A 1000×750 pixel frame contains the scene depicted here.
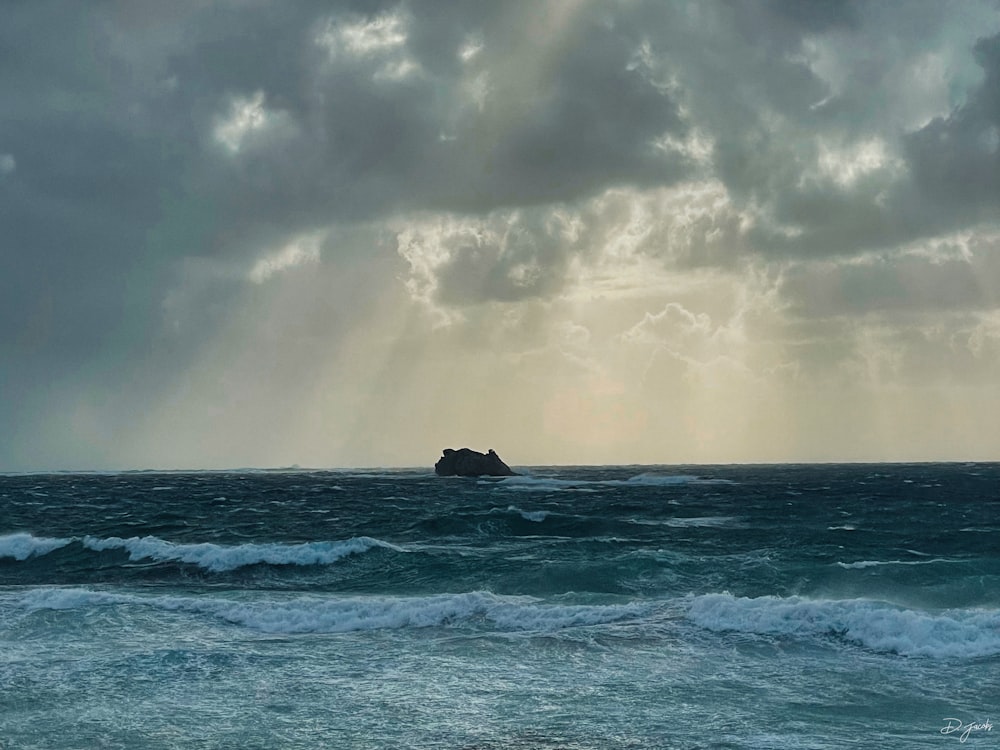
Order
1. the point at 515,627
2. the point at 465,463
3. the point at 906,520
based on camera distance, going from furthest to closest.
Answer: the point at 465,463 → the point at 906,520 → the point at 515,627

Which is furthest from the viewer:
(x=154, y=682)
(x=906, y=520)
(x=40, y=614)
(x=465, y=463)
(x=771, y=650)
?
(x=465, y=463)

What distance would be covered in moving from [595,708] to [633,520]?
42218 millimetres

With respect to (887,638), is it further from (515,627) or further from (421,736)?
(421,736)

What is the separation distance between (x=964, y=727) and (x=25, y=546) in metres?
44.4

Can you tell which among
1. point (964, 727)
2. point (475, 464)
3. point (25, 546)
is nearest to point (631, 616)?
point (964, 727)

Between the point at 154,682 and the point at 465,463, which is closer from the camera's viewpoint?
the point at 154,682

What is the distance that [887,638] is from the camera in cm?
2081

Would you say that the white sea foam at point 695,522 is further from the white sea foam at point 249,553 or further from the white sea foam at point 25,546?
the white sea foam at point 25,546

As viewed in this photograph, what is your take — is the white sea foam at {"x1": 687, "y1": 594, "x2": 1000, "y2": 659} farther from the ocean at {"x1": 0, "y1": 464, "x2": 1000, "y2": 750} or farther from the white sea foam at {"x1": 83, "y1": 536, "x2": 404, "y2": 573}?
the white sea foam at {"x1": 83, "y1": 536, "x2": 404, "y2": 573}

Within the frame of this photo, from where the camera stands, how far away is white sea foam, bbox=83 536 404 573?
37156 millimetres

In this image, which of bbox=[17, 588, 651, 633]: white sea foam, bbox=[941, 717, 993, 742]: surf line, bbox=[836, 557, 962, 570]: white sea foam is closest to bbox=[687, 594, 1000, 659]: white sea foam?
bbox=[17, 588, 651, 633]: white sea foam

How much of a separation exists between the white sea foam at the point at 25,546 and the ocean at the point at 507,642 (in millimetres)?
188

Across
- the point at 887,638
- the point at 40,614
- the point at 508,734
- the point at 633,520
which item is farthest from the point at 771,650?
the point at 633,520

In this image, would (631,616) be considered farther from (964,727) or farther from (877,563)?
(877,563)
